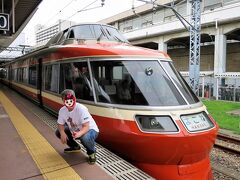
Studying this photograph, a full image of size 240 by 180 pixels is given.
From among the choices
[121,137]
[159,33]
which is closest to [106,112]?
[121,137]

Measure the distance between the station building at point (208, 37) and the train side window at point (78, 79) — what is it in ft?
39.7

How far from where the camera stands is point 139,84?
5.66 metres

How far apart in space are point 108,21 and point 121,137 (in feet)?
163

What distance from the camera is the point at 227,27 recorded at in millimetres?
26969

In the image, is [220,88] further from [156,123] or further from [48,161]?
[48,161]

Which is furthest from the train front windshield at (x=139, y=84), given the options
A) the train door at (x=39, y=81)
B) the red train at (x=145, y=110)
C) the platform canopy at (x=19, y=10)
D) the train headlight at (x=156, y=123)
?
the platform canopy at (x=19, y=10)

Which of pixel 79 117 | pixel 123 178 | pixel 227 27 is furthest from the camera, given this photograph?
pixel 227 27

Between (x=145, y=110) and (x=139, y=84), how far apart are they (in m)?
0.55

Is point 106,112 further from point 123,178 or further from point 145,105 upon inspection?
point 123,178

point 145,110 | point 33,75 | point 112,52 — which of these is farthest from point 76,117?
point 33,75

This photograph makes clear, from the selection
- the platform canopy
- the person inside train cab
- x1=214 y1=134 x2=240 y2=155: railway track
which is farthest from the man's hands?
the platform canopy

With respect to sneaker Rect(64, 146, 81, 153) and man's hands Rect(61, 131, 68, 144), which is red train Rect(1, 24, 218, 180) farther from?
man's hands Rect(61, 131, 68, 144)

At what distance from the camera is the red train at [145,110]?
5.08 meters

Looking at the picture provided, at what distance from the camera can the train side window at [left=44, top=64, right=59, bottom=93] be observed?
8.37 m
